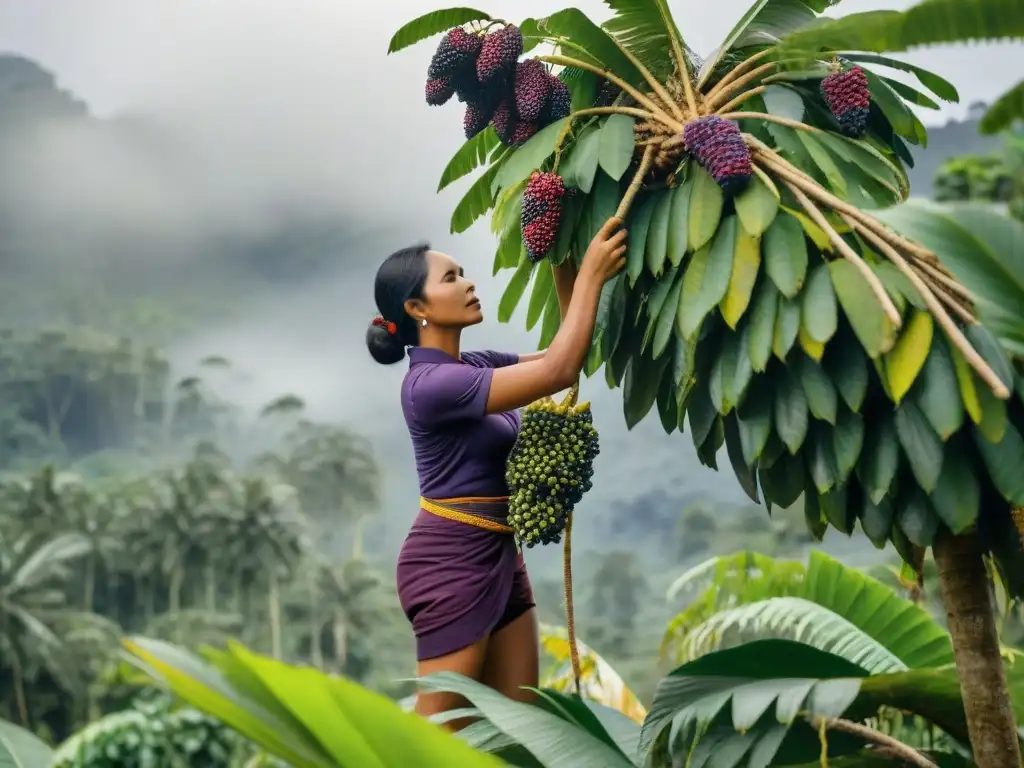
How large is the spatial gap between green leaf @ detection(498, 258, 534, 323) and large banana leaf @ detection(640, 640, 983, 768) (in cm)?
110

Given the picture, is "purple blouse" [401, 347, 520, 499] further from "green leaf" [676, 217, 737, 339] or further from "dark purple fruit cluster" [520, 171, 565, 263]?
"green leaf" [676, 217, 737, 339]

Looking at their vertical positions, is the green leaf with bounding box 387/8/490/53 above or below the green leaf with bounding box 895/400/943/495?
above

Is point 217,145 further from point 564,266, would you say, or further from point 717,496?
point 564,266

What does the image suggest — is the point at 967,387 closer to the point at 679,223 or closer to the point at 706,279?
the point at 706,279

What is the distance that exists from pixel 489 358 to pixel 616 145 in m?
0.90

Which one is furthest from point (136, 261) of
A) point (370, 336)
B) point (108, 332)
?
point (370, 336)

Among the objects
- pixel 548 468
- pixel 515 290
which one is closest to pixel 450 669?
pixel 548 468

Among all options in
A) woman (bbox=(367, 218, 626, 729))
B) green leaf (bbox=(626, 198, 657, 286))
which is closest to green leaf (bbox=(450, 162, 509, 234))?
woman (bbox=(367, 218, 626, 729))

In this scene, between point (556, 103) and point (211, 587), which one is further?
point (211, 587)

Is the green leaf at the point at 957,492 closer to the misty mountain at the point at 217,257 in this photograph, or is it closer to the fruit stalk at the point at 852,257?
the fruit stalk at the point at 852,257

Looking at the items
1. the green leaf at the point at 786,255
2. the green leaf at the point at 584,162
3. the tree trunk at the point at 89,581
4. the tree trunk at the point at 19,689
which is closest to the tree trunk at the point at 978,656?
the green leaf at the point at 786,255

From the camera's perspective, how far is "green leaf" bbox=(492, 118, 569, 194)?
106 inches

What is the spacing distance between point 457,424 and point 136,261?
7059cm

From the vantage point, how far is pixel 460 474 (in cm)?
296
